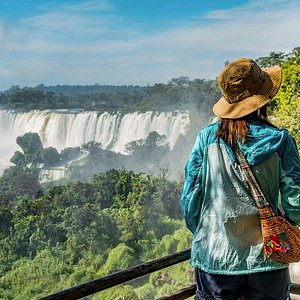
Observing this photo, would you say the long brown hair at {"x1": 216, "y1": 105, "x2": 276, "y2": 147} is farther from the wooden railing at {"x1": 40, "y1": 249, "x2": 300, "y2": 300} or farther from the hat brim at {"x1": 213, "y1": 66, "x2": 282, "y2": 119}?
the wooden railing at {"x1": 40, "y1": 249, "x2": 300, "y2": 300}

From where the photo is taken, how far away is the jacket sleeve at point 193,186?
1212 mm

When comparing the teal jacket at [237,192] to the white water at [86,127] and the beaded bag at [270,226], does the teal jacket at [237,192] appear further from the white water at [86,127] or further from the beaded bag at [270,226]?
the white water at [86,127]

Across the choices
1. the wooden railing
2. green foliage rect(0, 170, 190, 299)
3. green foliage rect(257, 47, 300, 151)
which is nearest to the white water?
green foliage rect(0, 170, 190, 299)

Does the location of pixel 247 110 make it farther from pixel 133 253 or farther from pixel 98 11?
pixel 98 11

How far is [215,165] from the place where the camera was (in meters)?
1.18

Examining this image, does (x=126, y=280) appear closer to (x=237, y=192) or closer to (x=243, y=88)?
(x=237, y=192)

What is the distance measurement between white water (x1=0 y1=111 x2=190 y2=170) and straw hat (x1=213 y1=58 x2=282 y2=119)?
12705mm

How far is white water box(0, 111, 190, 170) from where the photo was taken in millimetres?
13969

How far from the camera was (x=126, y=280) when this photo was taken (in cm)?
140

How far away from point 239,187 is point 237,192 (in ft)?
0.04

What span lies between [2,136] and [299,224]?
541 inches

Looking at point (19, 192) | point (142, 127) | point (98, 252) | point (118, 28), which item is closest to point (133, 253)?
point (98, 252)

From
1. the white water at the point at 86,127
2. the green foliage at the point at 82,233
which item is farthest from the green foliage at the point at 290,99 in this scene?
the white water at the point at 86,127

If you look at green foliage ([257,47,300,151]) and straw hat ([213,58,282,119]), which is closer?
straw hat ([213,58,282,119])
